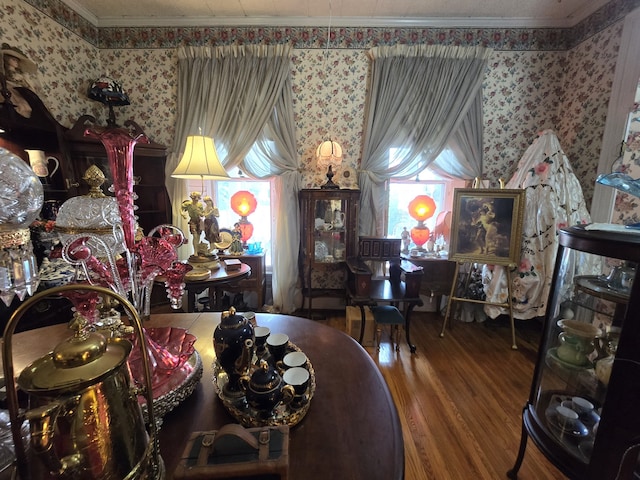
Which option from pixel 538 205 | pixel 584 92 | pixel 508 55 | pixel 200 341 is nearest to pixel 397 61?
pixel 508 55

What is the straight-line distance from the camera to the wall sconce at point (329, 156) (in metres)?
2.53

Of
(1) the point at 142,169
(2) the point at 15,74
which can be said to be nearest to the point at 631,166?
(1) the point at 142,169

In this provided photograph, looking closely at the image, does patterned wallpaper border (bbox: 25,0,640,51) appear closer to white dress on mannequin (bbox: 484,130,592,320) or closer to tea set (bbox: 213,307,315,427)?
white dress on mannequin (bbox: 484,130,592,320)

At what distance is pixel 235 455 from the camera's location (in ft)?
1.55

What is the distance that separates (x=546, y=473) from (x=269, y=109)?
318cm

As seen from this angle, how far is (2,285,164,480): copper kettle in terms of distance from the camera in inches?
15.1

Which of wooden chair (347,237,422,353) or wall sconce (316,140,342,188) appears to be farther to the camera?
wall sconce (316,140,342,188)

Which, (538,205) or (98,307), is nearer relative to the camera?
(98,307)

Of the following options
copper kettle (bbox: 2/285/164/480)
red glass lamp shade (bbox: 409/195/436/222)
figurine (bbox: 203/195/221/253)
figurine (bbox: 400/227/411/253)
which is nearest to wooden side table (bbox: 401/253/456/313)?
figurine (bbox: 400/227/411/253)

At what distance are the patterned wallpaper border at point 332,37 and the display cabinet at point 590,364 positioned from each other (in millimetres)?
2454

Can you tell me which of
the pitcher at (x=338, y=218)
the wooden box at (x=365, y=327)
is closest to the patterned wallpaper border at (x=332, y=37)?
the pitcher at (x=338, y=218)

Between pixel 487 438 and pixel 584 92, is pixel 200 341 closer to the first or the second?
pixel 487 438

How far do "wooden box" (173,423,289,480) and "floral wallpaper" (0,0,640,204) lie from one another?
250 centimetres

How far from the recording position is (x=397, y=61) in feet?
8.41
